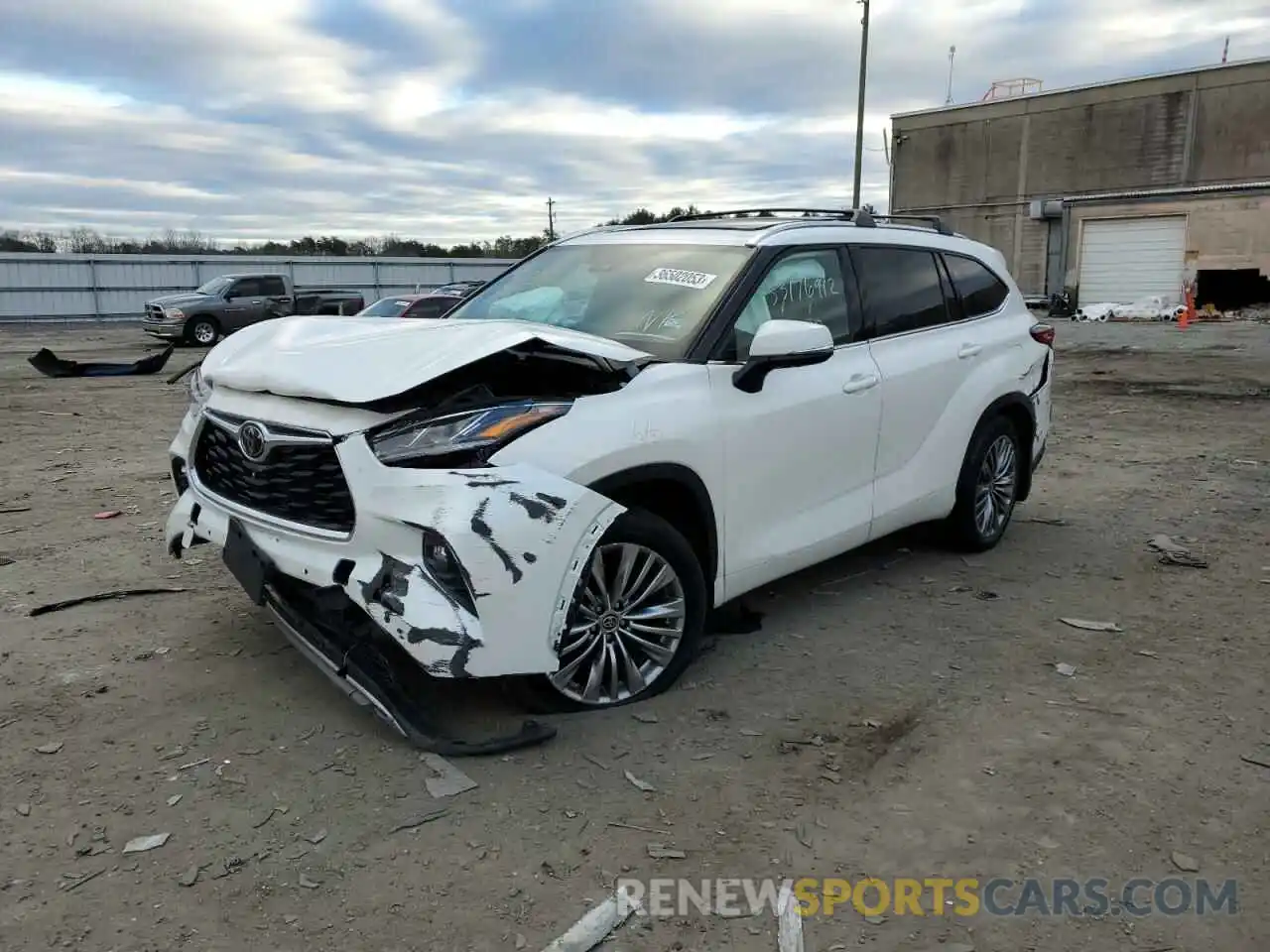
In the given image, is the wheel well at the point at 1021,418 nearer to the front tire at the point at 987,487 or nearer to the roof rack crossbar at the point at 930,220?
the front tire at the point at 987,487

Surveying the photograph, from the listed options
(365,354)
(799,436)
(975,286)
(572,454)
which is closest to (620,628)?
(572,454)

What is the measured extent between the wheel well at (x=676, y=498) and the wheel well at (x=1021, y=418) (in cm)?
225

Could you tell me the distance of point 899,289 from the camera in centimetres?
485

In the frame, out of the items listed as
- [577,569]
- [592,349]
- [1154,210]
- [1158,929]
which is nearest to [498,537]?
[577,569]

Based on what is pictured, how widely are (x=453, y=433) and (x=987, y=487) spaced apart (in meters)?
3.54

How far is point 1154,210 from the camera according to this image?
3306 centimetres

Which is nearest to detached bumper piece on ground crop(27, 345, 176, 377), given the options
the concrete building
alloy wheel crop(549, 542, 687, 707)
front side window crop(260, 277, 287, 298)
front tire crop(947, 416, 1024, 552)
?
front side window crop(260, 277, 287, 298)

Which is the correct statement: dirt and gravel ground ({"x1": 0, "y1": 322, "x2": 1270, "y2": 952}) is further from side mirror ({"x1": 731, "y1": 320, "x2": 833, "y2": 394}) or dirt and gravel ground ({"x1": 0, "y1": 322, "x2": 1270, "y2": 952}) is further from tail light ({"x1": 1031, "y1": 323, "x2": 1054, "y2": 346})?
tail light ({"x1": 1031, "y1": 323, "x2": 1054, "y2": 346})

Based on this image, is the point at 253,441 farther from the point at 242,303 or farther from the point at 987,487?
the point at 242,303

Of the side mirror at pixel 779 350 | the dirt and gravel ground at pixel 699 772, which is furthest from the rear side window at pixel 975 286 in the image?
the side mirror at pixel 779 350

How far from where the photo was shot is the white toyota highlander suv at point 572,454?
301 centimetres

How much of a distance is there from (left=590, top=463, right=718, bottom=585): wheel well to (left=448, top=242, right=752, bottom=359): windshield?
0.51 m

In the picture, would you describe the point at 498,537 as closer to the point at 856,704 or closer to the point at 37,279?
the point at 856,704

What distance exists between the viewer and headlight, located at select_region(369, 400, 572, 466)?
3027mm
